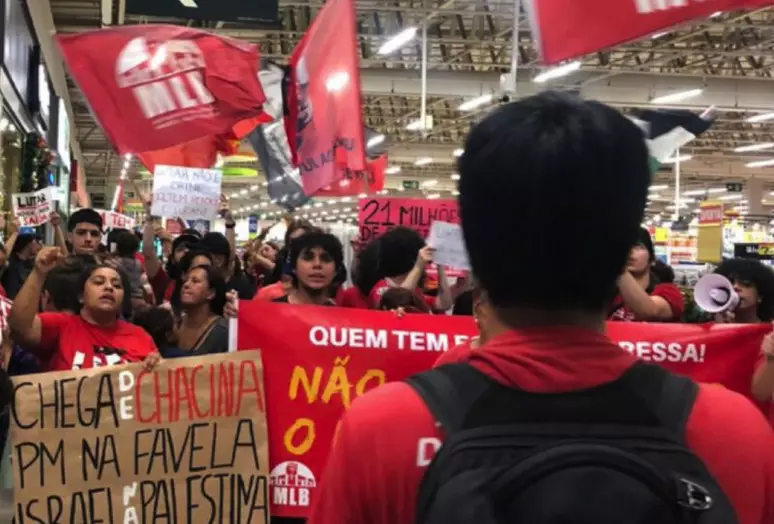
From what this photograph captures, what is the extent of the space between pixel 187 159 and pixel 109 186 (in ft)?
122

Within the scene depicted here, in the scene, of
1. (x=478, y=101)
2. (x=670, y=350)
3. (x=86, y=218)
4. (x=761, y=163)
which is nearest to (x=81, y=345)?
(x=670, y=350)

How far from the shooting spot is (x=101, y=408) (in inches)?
137

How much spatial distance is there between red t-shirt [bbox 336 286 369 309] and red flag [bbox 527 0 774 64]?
6.91 ft

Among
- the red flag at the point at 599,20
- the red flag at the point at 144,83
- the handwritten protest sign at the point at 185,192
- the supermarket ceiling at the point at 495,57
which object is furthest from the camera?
the supermarket ceiling at the point at 495,57

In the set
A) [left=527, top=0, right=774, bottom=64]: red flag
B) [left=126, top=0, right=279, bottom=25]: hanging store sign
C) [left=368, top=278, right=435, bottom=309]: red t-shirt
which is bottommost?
[left=368, top=278, right=435, bottom=309]: red t-shirt

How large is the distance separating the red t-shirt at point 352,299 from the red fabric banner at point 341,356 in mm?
1500

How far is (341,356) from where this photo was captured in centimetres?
355

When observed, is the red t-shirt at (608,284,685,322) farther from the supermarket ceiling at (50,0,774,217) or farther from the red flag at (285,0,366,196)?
the supermarket ceiling at (50,0,774,217)

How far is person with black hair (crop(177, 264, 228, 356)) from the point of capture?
434cm

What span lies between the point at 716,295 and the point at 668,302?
28cm

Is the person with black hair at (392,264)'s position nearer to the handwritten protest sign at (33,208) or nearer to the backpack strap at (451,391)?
the handwritten protest sign at (33,208)

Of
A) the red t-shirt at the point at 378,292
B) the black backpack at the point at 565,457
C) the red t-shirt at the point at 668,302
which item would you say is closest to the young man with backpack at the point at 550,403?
the black backpack at the point at 565,457

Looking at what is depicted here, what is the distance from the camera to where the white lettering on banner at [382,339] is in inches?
140

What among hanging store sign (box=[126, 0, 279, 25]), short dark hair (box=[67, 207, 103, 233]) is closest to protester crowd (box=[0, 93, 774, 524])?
hanging store sign (box=[126, 0, 279, 25])
